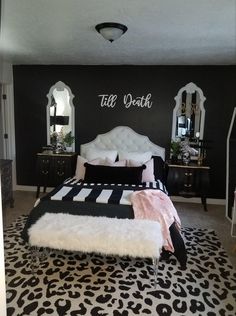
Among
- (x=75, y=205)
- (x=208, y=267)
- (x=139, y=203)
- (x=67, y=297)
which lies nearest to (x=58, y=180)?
(x=75, y=205)

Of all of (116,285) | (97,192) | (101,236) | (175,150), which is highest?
(175,150)

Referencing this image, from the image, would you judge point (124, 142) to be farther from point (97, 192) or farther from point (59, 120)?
point (97, 192)

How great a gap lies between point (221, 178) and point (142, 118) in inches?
64.6

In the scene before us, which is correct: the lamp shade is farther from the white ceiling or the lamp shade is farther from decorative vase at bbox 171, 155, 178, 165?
decorative vase at bbox 171, 155, 178, 165

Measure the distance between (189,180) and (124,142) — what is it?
1.23 metres

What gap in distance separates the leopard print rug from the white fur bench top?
0.33 m

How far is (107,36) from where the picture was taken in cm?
235

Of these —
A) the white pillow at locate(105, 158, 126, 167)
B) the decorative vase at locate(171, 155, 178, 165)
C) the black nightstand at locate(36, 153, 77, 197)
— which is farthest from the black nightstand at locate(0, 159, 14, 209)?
the decorative vase at locate(171, 155, 178, 165)

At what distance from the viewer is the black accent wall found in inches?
162

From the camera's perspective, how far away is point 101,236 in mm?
2227

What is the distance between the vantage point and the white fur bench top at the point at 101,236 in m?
2.15

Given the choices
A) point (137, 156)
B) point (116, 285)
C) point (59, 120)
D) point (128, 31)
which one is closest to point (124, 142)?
point (137, 156)

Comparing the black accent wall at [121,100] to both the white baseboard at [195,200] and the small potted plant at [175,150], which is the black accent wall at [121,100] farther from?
the small potted plant at [175,150]

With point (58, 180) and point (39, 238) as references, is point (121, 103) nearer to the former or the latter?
point (58, 180)
